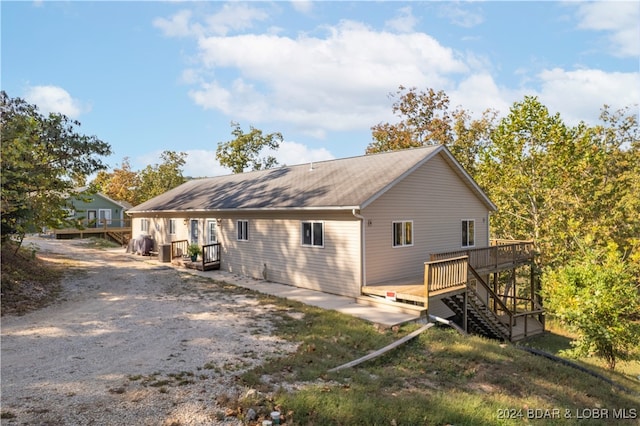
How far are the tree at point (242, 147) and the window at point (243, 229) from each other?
2847cm

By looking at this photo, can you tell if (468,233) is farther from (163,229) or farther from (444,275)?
(163,229)

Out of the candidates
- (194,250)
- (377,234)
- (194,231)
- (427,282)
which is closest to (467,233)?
(377,234)

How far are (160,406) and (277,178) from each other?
51.4 ft

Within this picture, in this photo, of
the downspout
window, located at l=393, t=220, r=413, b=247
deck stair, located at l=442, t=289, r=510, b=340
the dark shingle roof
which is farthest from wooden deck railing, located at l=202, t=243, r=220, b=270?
deck stair, located at l=442, t=289, r=510, b=340

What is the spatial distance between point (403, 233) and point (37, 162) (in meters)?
12.6

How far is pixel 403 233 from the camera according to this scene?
1438cm

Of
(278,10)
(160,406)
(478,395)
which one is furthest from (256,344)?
(278,10)

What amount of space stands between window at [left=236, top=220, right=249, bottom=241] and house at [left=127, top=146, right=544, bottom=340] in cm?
5

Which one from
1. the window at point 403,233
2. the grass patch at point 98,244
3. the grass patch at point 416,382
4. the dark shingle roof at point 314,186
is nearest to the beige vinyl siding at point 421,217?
the window at point 403,233

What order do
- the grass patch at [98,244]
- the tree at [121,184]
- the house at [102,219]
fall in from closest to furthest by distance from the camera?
the grass patch at [98,244] → the house at [102,219] → the tree at [121,184]

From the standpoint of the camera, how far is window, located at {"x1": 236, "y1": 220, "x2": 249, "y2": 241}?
17.3 meters

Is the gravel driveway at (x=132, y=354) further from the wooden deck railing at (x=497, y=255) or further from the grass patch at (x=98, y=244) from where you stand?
the grass patch at (x=98, y=244)

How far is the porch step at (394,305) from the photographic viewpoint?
10938mm

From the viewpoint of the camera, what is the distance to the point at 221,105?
26.9 meters
